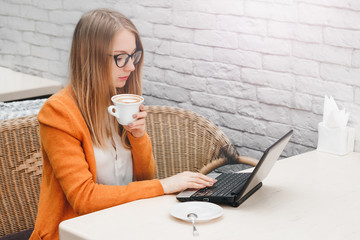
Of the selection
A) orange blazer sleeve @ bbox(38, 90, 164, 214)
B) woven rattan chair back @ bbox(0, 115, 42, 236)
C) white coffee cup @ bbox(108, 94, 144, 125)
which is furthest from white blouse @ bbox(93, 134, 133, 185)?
woven rattan chair back @ bbox(0, 115, 42, 236)

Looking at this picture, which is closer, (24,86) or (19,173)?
(19,173)

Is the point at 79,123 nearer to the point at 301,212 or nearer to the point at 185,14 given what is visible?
the point at 301,212

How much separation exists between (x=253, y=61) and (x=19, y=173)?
3.44 ft

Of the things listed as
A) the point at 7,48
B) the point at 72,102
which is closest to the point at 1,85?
the point at 7,48

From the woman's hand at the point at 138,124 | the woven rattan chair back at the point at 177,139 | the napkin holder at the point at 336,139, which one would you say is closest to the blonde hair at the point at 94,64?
the woman's hand at the point at 138,124

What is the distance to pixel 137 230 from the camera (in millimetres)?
1306

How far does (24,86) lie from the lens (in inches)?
122

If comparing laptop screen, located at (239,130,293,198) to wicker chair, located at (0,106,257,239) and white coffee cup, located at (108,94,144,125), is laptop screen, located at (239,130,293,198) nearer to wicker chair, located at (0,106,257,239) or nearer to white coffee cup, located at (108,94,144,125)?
white coffee cup, located at (108,94,144,125)

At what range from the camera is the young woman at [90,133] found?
5.07ft

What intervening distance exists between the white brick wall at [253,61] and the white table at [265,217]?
49cm

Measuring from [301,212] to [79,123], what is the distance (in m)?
0.68

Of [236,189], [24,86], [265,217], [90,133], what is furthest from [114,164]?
[24,86]

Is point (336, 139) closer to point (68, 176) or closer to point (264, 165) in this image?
point (264, 165)

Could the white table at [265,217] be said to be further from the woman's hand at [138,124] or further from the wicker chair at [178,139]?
the wicker chair at [178,139]
